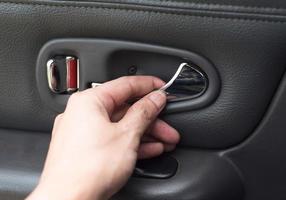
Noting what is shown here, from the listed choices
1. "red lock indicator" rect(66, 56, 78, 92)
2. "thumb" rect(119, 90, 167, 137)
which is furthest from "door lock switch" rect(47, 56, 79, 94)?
"thumb" rect(119, 90, 167, 137)

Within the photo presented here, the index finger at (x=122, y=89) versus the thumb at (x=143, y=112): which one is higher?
the index finger at (x=122, y=89)

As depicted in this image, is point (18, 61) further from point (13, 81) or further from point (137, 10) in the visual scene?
point (137, 10)

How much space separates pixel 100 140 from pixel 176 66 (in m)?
0.19

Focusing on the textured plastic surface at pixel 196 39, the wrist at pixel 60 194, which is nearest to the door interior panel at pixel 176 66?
the textured plastic surface at pixel 196 39

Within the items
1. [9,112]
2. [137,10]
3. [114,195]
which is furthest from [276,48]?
[9,112]

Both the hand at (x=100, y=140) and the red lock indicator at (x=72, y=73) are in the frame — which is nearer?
the hand at (x=100, y=140)

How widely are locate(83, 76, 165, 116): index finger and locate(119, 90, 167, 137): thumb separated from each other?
0.02 meters

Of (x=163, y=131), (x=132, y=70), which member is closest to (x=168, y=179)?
(x=163, y=131)

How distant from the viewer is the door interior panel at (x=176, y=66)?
97cm

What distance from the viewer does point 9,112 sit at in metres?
1.10

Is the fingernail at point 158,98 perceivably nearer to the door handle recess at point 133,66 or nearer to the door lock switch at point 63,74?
the door handle recess at point 133,66

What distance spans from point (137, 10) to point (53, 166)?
26 centimetres

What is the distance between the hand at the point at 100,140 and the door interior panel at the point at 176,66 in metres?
0.04

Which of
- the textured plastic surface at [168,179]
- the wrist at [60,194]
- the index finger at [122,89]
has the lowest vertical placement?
the textured plastic surface at [168,179]
